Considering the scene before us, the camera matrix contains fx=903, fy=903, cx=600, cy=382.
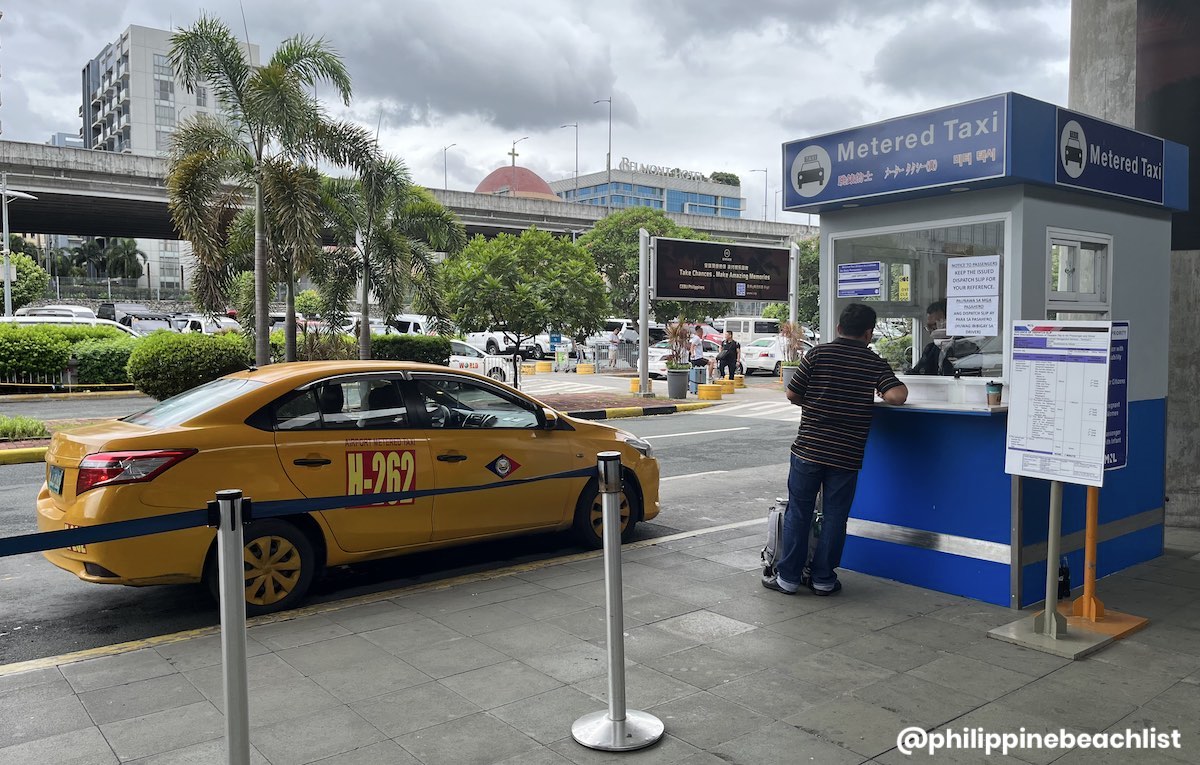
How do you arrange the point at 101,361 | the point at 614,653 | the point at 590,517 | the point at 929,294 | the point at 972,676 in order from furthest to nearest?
A: the point at 101,361 → the point at 590,517 → the point at 929,294 → the point at 972,676 → the point at 614,653

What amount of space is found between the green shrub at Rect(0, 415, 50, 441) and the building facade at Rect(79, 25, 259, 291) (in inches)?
3321

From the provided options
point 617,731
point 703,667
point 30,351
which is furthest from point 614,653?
point 30,351

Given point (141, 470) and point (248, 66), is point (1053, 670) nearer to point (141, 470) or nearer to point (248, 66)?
point (141, 470)

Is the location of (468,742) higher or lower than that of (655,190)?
lower

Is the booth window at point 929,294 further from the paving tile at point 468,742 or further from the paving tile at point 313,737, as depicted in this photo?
the paving tile at point 313,737

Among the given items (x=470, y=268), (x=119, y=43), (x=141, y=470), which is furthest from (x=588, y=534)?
(x=119, y=43)

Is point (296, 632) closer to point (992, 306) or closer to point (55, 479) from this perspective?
point (55, 479)

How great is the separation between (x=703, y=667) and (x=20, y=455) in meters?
11.8

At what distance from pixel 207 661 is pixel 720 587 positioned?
323 cm

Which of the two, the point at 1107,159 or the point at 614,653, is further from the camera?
the point at 1107,159

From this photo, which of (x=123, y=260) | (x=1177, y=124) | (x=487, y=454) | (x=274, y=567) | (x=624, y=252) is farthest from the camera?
(x=123, y=260)

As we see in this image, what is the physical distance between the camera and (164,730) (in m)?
3.97

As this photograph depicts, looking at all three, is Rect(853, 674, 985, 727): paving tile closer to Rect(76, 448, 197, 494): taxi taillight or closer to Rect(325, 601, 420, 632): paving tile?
Rect(325, 601, 420, 632): paving tile

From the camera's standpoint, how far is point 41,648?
518 cm
